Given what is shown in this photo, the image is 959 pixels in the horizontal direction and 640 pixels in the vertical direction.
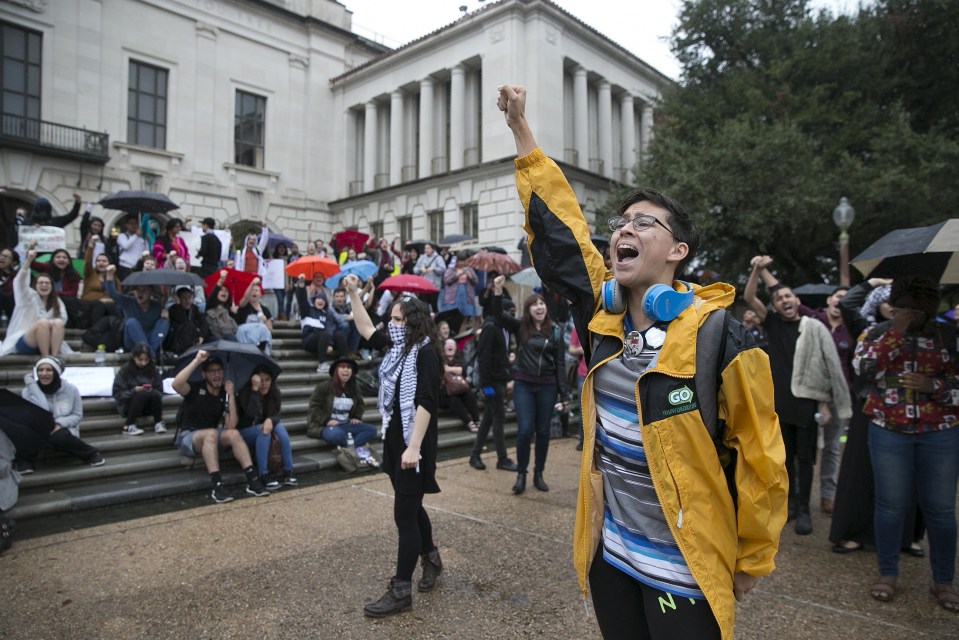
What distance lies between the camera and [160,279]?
8.73 m

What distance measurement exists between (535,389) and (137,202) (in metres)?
10.2

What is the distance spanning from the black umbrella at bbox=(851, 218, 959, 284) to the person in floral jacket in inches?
5.6

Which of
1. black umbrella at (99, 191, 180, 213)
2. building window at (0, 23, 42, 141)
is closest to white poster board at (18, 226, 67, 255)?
black umbrella at (99, 191, 180, 213)

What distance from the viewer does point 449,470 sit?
25.1ft

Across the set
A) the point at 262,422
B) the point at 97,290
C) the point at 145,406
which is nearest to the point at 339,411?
the point at 262,422

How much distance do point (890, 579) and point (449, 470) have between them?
4.73m

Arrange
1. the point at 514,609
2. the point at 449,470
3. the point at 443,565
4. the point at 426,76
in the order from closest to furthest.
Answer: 1. the point at 514,609
2. the point at 443,565
3. the point at 449,470
4. the point at 426,76

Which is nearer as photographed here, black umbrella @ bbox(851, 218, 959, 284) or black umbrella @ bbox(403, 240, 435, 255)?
black umbrella @ bbox(851, 218, 959, 284)

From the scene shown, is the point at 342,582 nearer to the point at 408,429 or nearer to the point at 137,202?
the point at 408,429

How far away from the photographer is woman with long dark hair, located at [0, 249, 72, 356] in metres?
8.25

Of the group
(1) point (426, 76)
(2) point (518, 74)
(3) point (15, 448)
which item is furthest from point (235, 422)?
(1) point (426, 76)

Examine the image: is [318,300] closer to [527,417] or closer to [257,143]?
[527,417]

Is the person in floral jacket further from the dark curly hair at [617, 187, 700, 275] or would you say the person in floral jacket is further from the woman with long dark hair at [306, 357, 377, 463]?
the woman with long dark hair at [306, 357, 377, 463]

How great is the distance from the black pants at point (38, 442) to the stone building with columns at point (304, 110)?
18047 mm
